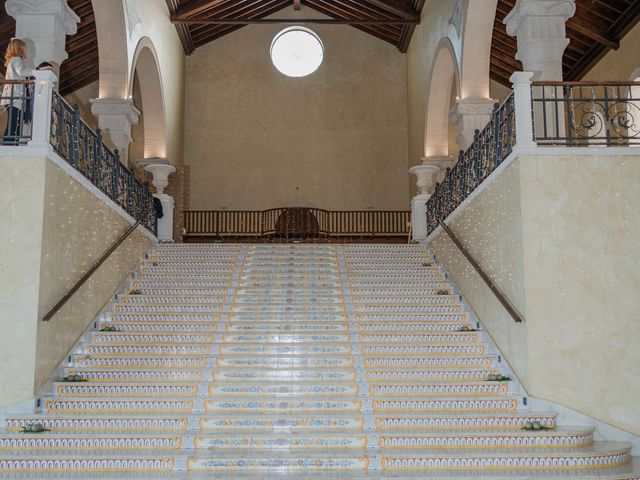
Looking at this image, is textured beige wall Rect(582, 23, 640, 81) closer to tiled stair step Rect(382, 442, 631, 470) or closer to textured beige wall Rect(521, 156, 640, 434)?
textured beige wall Rect(521, 156, 640, 434)

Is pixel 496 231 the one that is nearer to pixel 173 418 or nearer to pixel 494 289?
pixel 494 289

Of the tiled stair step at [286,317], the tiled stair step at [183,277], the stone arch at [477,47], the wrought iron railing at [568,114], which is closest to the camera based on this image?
the wrought iron railing at [568,114]

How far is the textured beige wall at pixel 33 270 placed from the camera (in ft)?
23.3

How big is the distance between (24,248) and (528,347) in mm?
4938

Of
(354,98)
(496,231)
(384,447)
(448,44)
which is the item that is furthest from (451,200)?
(354,98)

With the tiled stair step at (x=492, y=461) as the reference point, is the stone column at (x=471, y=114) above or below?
above

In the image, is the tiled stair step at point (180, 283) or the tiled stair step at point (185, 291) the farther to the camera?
the tiled stair step at point (180, 283)

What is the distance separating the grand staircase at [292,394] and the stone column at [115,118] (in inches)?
117

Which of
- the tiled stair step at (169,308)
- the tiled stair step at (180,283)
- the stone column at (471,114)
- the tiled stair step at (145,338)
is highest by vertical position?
the stone column at (471,114)

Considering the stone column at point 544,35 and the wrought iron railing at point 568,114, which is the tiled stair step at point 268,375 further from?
the stone column at point 544,35

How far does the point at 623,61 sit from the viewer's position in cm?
1426

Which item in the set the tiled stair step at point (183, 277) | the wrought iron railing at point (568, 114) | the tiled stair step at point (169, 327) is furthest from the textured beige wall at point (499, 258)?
the tiled stair step at point (183, 277)

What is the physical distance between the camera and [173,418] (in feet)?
22.0

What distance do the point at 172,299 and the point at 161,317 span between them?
57 centimetres
